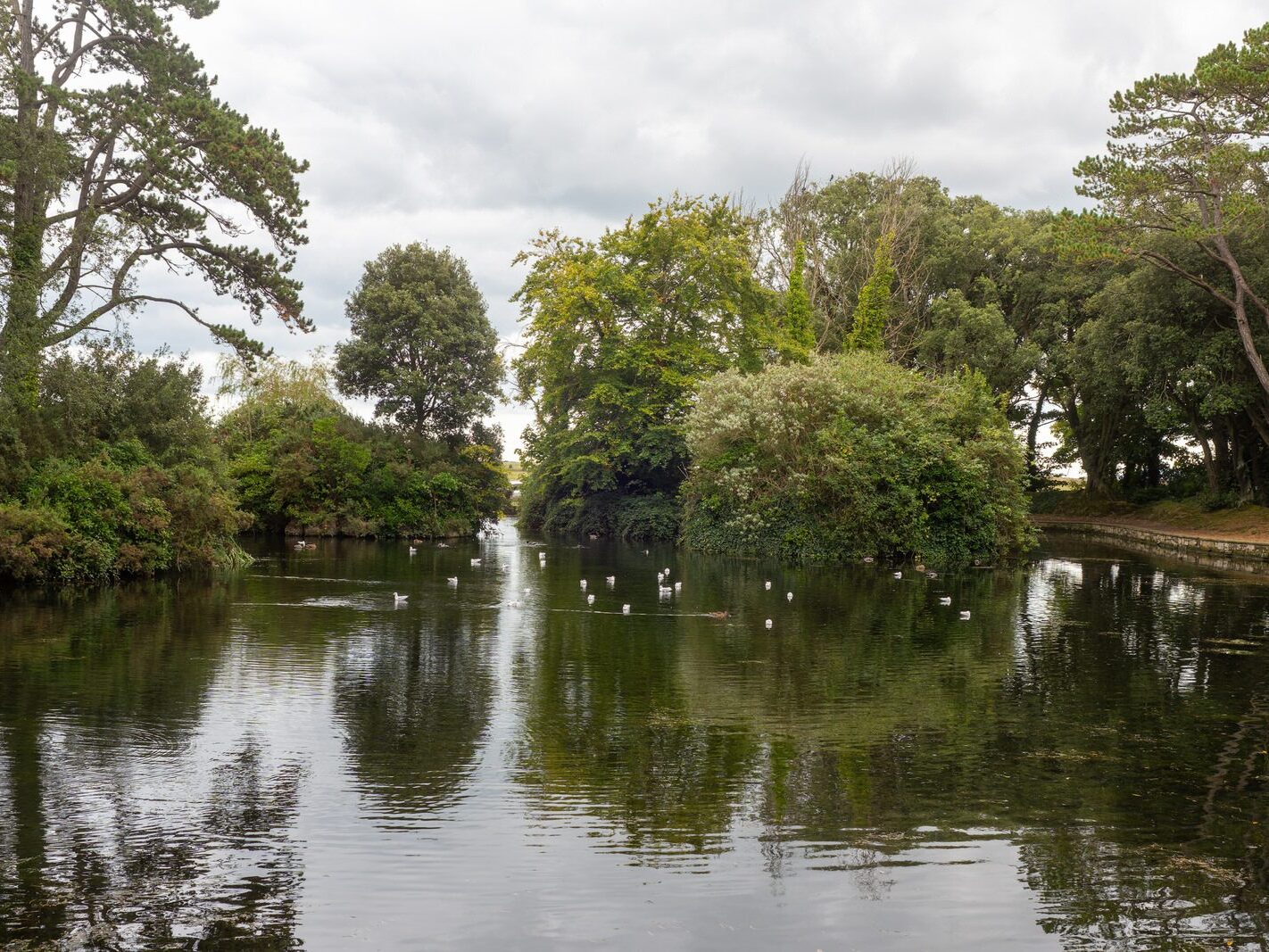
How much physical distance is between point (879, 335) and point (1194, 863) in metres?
39.0

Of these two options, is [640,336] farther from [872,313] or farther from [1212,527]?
[1212,527]

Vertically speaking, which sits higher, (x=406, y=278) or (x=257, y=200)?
(x=406, y=278)

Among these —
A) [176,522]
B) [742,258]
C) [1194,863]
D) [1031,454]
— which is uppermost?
[742,258]

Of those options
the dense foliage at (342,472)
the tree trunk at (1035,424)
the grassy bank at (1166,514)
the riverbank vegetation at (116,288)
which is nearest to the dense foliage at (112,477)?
the riverbank vegetation at (116,288)

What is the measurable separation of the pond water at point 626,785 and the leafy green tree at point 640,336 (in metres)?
28.2

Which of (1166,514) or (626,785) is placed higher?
(1166,514)

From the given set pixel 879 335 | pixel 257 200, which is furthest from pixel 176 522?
pixel 879 335

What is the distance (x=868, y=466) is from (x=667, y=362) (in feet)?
54.9

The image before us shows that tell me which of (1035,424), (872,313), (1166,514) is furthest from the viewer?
(1035,424)

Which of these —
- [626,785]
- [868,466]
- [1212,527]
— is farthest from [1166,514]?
[626,785]


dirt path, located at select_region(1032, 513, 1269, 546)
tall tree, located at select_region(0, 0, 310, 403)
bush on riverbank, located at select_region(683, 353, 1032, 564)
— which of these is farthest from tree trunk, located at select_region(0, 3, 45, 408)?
dirt path, located at select_region(1032, 513, 1269, 546)

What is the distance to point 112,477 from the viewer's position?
2475 cm

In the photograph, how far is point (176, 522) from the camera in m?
27.1

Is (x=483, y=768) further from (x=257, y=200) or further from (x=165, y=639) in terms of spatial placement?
(x=257, y=200)
